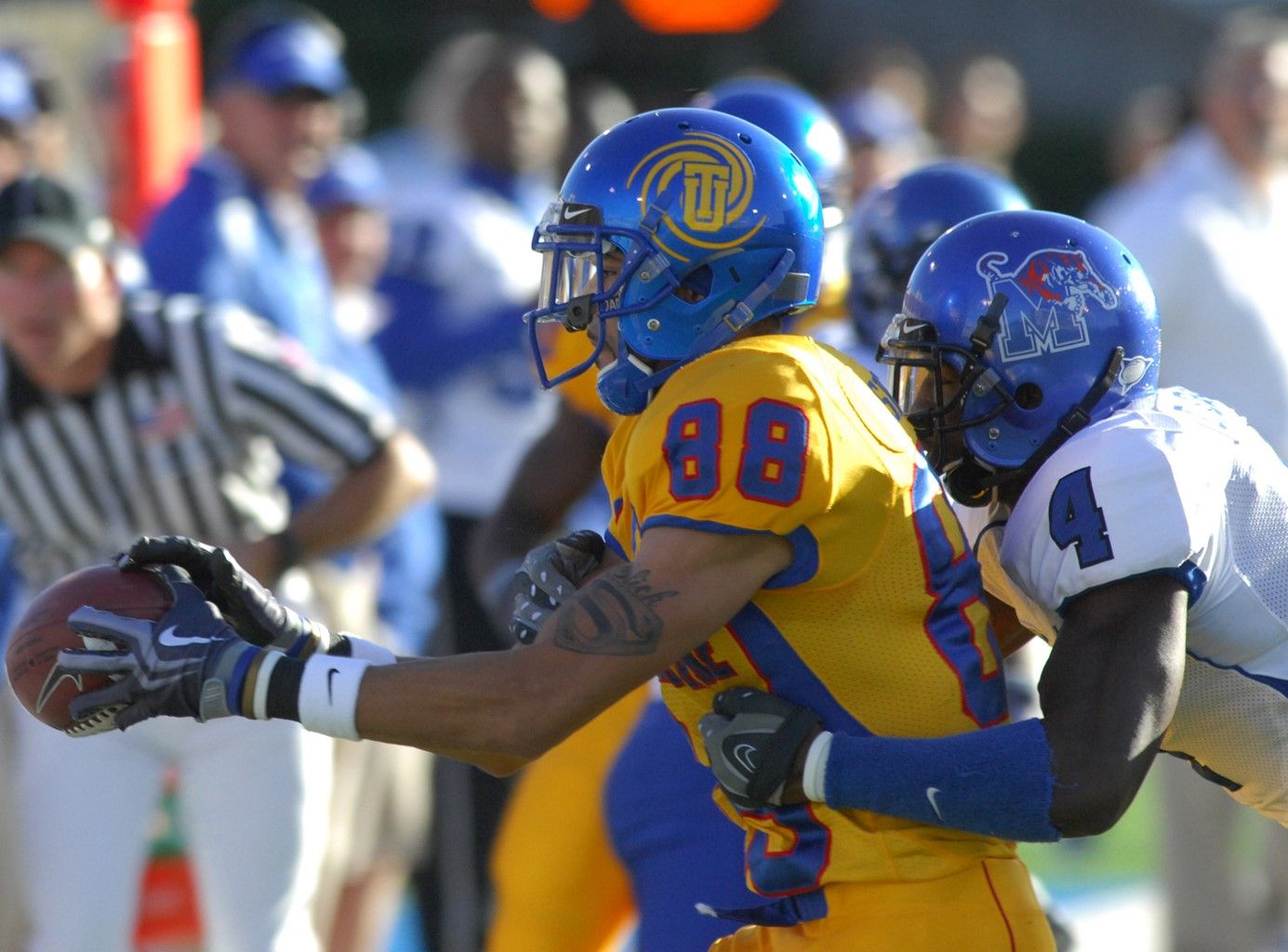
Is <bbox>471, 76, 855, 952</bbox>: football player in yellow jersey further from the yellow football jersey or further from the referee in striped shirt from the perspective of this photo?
the yellow football jersey

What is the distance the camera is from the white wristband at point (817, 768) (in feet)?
7.68

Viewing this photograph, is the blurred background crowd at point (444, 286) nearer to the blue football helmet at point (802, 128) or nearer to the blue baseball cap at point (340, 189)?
the blue baseball cap at point (340, 189)

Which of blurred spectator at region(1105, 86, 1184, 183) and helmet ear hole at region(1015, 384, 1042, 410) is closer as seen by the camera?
helmet ear hole at region(1015, 384, 1042, 410)

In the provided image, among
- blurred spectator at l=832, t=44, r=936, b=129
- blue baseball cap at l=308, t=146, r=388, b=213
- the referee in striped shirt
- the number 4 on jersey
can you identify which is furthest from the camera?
blurred spectator at l=832, t=44, r=936, b=129

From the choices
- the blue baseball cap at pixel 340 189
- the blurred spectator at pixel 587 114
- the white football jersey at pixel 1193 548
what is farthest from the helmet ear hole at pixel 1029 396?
the blue baseball cap at pixel 340 189

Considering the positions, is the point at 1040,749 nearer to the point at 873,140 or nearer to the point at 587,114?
the point at 587,114

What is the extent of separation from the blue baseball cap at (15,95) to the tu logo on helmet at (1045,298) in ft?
13.1

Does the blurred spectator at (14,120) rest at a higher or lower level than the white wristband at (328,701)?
higher

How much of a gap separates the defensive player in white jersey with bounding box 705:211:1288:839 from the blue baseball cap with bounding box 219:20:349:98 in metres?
3.09

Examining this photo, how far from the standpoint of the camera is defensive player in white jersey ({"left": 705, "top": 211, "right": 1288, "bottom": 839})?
230 cm

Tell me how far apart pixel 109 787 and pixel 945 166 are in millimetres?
1985

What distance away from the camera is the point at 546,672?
2.28 metres

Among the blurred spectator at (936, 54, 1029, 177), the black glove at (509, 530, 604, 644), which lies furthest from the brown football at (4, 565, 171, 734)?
the blurred spectator at (936, 54, 1029, 177)

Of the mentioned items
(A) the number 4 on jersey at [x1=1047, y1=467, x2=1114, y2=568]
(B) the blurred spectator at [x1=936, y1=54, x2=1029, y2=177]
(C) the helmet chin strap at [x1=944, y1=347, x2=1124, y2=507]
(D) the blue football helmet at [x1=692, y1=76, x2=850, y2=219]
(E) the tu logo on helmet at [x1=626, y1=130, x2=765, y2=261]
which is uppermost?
(B) the blurred spectator at [x1=936, y1=54, x2=1029, y2=177]
